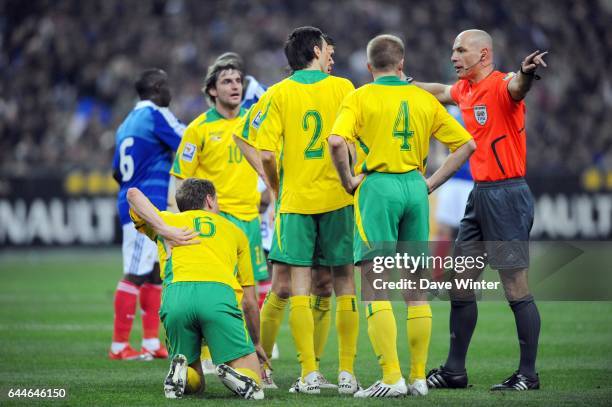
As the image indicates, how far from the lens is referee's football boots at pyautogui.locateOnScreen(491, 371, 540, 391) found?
295 inches

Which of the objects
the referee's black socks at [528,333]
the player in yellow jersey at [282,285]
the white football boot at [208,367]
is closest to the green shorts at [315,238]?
the player in yellow jersey at [282,285]

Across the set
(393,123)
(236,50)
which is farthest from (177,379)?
(236,50)

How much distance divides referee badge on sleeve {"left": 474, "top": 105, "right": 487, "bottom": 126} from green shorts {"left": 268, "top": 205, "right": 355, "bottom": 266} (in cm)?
114

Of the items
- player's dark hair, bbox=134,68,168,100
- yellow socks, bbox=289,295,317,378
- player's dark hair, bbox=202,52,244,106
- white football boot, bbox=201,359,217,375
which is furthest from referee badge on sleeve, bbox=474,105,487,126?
player's dark hair, bbox=134,68,168,100

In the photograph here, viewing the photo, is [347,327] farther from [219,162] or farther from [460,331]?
[219,162]

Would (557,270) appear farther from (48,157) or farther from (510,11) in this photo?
(510,11)

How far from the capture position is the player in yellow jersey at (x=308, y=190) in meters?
7.52

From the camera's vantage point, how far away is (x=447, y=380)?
7762 mm

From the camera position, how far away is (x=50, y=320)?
12.6 m

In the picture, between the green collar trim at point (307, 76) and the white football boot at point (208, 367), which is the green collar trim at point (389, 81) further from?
the white football boot at point (208, 367)

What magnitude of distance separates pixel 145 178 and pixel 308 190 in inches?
116

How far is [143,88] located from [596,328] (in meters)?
5.47

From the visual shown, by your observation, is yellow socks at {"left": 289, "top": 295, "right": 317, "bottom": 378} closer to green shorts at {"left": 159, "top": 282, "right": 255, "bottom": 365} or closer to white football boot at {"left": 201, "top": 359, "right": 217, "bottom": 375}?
green shorts at {"left": 159, "top": 282, "right": 255, "bottom": 365}

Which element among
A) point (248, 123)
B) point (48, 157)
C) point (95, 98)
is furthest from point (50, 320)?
point (95, 98)
